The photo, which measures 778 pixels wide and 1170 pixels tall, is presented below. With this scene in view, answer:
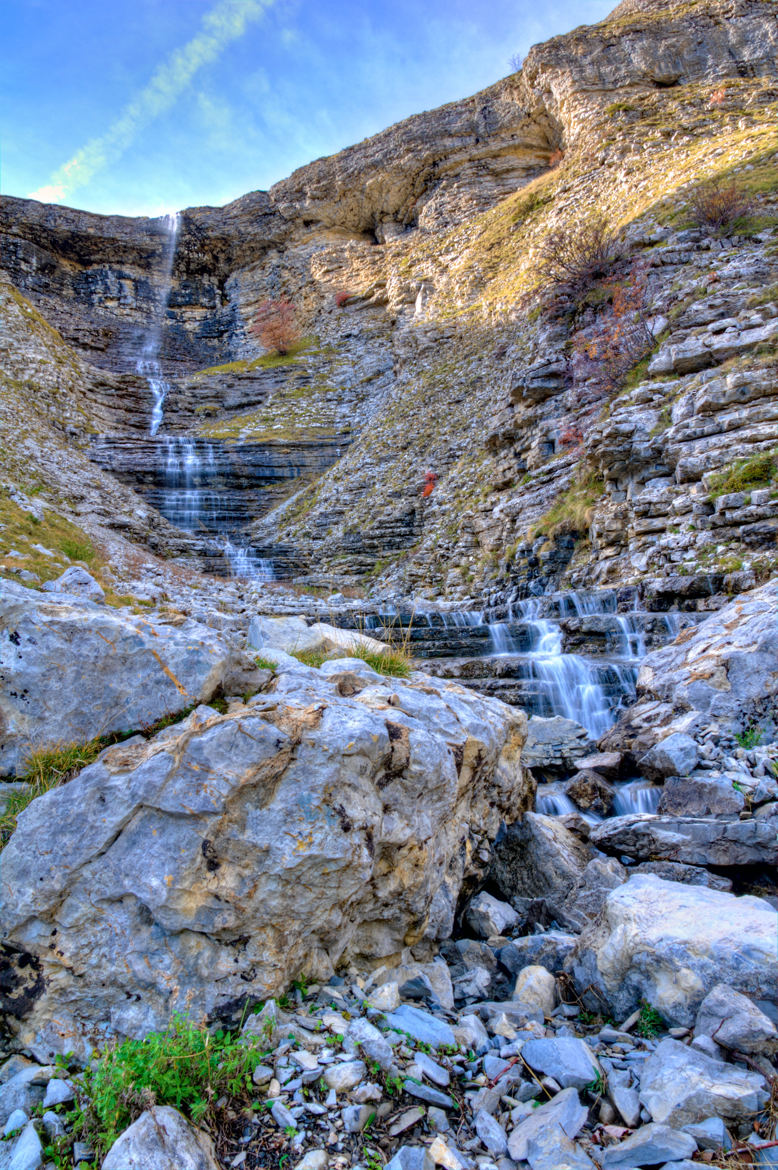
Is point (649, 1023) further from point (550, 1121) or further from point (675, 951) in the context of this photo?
point (550, 1121)

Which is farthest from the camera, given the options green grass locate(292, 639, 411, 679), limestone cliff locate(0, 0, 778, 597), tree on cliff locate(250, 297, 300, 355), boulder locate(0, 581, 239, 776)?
tree on cliff locate(250, 297, 300, 355)

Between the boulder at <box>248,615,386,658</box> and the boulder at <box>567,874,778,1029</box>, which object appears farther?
the boulder at <box>248,615,386,658</box>

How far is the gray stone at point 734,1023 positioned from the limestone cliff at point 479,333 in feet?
25.9

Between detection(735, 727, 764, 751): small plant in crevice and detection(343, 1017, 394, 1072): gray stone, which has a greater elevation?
detection(343, 1017, 394, 1072): gray stone

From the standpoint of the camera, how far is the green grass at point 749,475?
374 inches

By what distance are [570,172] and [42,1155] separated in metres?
31.5

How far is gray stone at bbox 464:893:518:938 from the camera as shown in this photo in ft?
11.2

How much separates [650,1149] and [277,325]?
3723cm

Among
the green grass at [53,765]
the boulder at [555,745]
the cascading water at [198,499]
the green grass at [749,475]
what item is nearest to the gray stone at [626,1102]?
the green grass at [53,765]

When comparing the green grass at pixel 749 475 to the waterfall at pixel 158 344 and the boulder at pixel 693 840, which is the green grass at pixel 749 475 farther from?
the waterfall at pixel 158 344


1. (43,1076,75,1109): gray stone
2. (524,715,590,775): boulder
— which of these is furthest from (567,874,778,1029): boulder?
(524,715,590,775): boulder

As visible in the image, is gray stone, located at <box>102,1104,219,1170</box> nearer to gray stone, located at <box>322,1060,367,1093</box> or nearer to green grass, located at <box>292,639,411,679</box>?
gray stone, located at <box>322,1060,367,1093</box>

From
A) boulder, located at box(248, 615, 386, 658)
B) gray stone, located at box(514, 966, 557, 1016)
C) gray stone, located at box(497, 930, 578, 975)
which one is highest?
boulder, located at box(248, 615, 386, 658)

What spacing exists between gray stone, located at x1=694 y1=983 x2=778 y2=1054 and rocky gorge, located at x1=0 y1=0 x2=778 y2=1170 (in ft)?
0.04
